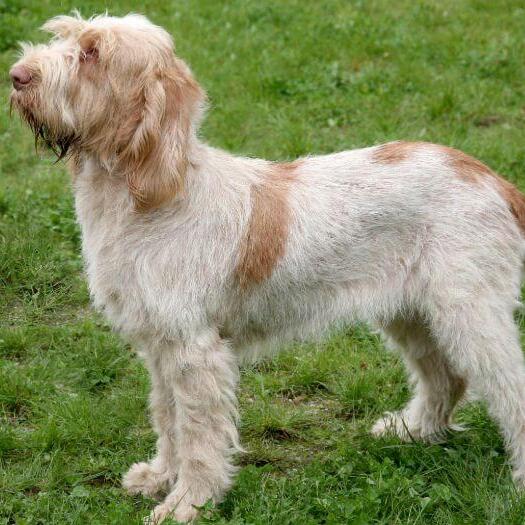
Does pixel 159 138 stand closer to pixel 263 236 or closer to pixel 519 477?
pixel 263 236

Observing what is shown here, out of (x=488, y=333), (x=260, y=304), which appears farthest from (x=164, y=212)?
(x=488, y=333)

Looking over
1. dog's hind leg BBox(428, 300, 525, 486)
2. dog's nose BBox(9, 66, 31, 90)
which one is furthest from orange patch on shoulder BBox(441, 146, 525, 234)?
dog's nose BBox(9, 66, 31, 90)

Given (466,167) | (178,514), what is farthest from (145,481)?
(466,167)

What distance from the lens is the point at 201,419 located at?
14.0 feet

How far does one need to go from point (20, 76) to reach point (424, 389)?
247cm

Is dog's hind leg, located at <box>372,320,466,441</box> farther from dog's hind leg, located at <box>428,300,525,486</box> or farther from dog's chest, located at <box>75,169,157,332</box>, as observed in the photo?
dog's chest, located at <box>75,169,157,332</box>

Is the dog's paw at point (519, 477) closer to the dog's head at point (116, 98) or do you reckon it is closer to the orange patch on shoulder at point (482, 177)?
the orange patch on shoulder at point (482, 177)

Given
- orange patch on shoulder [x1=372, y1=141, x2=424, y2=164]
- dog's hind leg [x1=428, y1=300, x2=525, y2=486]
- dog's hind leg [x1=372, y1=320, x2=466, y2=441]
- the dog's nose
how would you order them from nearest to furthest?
the dog's nose → dog's hind leg [x1=428, y1=300, x2=525, y2=486] → orange patch on shoulder [x1=372, y1=141, x2=424, y2=164] → dog's hind leg [x1=372, y1=320, x2=466, y2=441]

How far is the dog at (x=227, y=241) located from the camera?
4.03 metres

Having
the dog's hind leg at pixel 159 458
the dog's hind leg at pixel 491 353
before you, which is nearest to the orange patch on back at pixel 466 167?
the dog's hind leg at pixel 491 353

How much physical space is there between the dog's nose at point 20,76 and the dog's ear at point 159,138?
427 millimetres

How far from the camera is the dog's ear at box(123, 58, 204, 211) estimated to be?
3986 mm

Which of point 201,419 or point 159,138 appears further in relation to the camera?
point 201,419

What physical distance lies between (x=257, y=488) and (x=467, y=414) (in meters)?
1.29
